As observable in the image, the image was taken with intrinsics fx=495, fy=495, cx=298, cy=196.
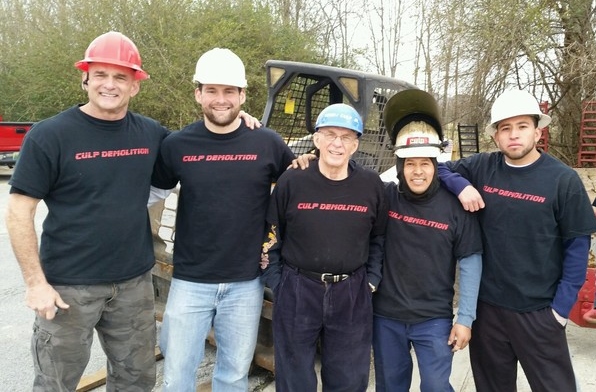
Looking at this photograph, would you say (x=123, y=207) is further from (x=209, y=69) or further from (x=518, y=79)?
(x=518, y=79)

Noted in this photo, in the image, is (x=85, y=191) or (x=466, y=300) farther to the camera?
(x=466, y=300)

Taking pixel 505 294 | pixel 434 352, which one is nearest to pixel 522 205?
pixel 505 294

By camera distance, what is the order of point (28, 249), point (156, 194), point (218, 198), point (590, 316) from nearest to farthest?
point (28, 249) < point (218, 198) < point (156, 194) < point (590, 316)

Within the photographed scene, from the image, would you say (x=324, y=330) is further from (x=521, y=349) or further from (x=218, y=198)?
(x=521, y=349)

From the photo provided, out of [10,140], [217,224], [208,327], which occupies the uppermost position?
[10,140]

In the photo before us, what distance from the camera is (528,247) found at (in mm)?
2393

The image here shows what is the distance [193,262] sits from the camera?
8.57 feet

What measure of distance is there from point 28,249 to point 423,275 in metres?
1.88

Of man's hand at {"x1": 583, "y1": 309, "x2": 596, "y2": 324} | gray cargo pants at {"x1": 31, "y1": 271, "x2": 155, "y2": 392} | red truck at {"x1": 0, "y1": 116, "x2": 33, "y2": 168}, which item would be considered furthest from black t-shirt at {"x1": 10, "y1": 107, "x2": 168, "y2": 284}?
red truck at {"x1": 0, "y1": 116, "x2": 33, "y2": 168}

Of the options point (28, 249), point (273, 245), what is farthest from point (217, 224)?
point (28, 249)

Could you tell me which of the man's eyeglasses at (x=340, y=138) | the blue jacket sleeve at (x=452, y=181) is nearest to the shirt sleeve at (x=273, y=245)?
the man's eyeglasses at (x=340, y=138)

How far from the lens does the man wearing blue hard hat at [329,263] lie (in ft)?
8.04

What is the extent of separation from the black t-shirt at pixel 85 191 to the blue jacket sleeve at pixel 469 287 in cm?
166

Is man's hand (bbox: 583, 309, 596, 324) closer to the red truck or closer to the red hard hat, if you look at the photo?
the red hard hat
